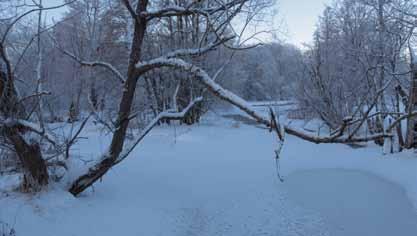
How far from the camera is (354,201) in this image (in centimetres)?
403

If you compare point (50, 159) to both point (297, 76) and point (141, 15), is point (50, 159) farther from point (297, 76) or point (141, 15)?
point (297, 76)

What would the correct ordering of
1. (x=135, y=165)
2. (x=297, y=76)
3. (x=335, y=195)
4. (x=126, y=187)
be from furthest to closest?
(x=297, y=76) < (x=135, y=165) < (x=335, y=195) < (x=126, y=187)

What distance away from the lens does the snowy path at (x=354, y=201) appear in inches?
131

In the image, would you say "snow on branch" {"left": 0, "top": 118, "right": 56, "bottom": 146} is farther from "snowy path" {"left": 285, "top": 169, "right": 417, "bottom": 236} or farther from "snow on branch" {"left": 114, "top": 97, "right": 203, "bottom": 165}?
"snowy path" {"left": 285, "top": 169, "right": 417, "bottom": 236}

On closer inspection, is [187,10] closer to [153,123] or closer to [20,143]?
[153,123]

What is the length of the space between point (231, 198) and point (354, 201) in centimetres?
175

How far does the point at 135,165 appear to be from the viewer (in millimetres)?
4887

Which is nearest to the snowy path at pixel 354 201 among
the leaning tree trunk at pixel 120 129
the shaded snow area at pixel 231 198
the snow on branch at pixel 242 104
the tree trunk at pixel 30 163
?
the shaded snow area at pixel 231 198

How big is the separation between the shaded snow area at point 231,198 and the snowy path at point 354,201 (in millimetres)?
13

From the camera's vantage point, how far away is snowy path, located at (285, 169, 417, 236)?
332 centimetres

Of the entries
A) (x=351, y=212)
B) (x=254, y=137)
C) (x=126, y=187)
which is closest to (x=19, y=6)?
(x=126, y=187)

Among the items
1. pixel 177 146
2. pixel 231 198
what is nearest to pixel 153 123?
pixel 231 198

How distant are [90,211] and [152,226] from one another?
68cm

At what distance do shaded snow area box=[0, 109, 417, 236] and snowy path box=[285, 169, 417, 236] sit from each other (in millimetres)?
13
